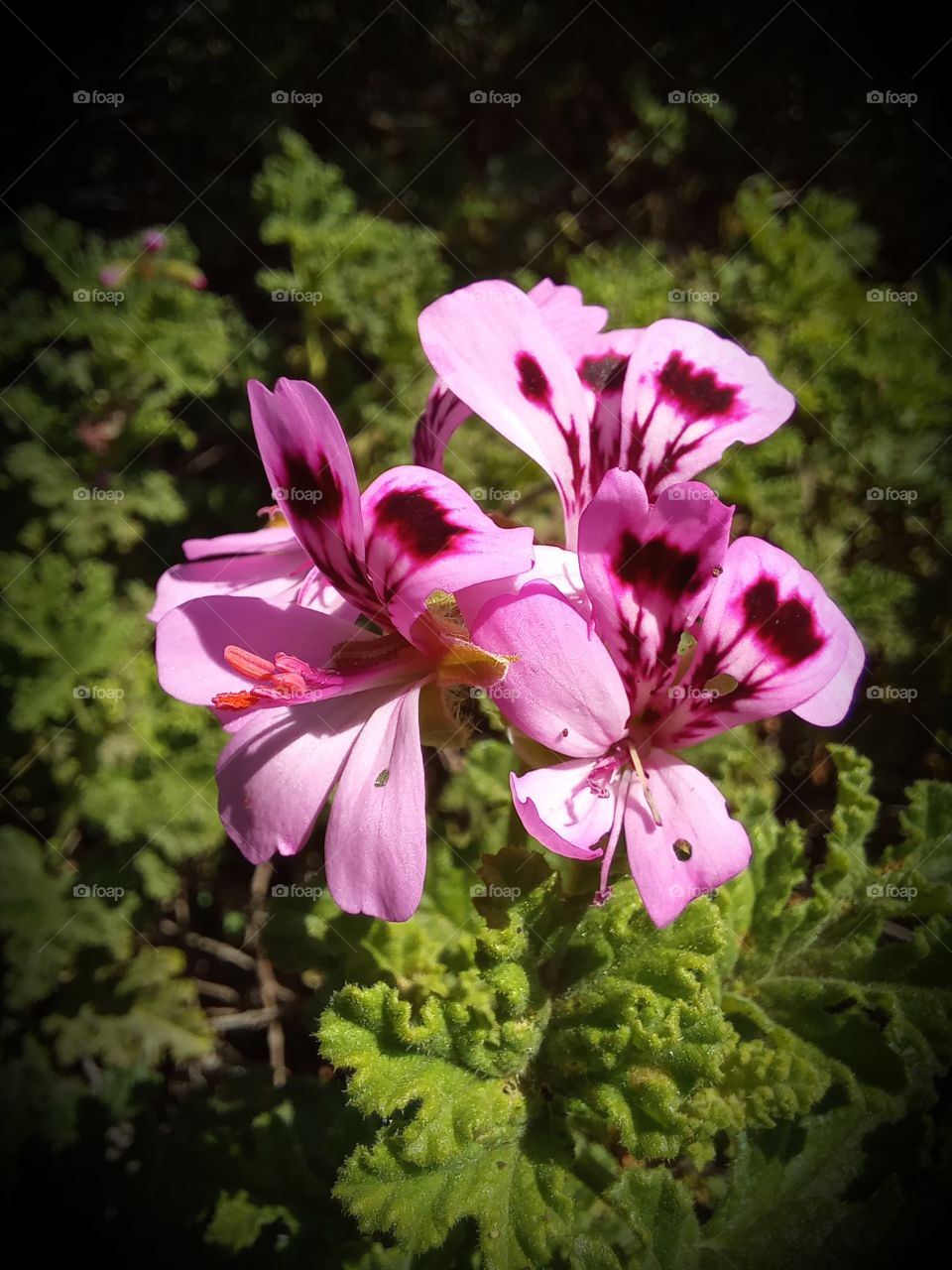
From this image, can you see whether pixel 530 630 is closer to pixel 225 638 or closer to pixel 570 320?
pixel 225 638

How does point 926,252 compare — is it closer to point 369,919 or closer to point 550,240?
point 550,240

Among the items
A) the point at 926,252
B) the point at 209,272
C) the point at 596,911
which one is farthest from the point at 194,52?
the point at 596,911

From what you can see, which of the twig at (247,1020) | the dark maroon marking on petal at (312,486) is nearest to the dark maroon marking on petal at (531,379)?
the dark maroon marking on petal at (312,486)

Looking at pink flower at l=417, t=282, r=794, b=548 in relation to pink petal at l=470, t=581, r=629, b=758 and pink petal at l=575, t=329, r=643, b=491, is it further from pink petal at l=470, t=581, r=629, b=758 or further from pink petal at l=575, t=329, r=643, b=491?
pink petal at l=470, t=581, r=629, b=758

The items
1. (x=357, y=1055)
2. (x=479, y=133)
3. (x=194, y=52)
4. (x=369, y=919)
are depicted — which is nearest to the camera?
(x=357, y=1055)

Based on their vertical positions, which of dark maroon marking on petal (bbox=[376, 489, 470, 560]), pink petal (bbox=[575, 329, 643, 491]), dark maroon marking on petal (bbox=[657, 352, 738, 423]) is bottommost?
dark maroon marking on petal (bbox=[376, 489, 470, 560])

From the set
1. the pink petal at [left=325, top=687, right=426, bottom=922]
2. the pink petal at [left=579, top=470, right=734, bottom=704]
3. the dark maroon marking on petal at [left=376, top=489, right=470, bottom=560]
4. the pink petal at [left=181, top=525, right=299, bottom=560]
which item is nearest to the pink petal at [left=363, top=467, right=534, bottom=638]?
the dark maroon marking on petal at [left=376, top=489, right=470, bottom=560]
